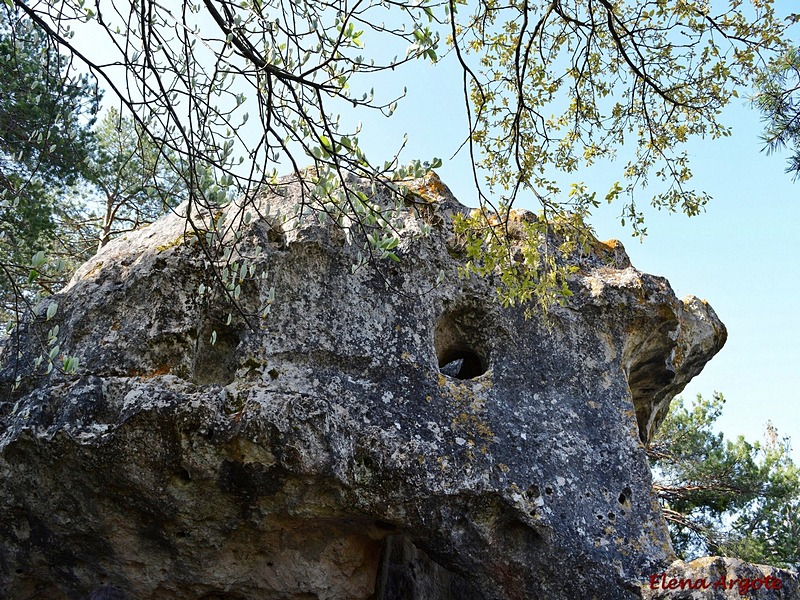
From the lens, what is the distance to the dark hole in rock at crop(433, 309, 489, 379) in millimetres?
6980

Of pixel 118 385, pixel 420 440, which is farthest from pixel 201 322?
pixel 420 440

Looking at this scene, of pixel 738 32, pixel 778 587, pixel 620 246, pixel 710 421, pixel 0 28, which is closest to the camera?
pixel 738 32

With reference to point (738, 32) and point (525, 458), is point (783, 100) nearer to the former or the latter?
point (738, 32)

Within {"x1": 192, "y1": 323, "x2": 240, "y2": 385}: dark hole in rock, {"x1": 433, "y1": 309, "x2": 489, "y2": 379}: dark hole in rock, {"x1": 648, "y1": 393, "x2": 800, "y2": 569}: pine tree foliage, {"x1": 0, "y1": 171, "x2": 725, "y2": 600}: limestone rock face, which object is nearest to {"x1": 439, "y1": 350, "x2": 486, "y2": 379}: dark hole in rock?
{"x1": 433, "y1": 309, "x2": 489, "y2": 379}: dark hole in rock

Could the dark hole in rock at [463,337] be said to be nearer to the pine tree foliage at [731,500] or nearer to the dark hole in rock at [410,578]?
the dark hole in rock at [410,578]

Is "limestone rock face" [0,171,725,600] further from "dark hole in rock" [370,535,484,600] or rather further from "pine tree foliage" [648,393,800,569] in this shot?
"pine tree foliage" [648,393,800,569]

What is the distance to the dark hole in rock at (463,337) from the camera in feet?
22.9

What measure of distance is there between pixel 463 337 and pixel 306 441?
7.16ft

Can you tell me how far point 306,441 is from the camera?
5574 millimetres

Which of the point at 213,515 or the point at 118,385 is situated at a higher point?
the point at 118,385

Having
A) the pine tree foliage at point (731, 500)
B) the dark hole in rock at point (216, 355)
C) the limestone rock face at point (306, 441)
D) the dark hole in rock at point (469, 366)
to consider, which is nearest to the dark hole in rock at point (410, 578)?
the limestone rock face at point (306, 441)

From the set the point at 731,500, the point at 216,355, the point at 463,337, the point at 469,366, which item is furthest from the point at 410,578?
the point at 731,500

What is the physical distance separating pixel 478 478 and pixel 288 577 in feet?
6.42

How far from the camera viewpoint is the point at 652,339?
759 centimetres
